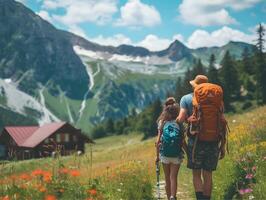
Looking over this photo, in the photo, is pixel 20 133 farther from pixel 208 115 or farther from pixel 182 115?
pixel 208 115

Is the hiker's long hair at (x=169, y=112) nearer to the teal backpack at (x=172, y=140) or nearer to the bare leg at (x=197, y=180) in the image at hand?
the teal backpack at (x=172, y=140)

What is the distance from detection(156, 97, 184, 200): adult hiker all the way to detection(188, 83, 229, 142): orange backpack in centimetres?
87

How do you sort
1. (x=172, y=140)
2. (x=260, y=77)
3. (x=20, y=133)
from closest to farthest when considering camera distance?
(x=172, y=140) < (x=260, y=77) < (x=20, y=133)

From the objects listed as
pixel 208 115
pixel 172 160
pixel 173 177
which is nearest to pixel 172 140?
pixel 172 160

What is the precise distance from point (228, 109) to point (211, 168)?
81588 mm

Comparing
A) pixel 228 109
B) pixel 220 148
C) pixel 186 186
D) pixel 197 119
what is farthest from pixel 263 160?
pixel 228 109

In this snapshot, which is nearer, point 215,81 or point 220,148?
point 220,148

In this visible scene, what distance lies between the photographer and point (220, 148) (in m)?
9.56

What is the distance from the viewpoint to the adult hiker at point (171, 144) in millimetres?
10180

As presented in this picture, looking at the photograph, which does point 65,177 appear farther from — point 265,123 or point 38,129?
point 38,129

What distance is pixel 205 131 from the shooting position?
9328 mm

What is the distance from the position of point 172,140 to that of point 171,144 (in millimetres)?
83

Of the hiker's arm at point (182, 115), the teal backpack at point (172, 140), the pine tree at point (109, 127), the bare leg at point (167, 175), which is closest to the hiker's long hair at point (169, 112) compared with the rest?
the teal backpack at point (172, 140)

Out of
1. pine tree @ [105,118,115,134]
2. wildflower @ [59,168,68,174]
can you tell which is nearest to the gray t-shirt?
wildflower @ [59,168,68,174]
